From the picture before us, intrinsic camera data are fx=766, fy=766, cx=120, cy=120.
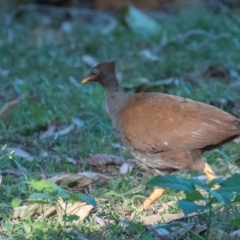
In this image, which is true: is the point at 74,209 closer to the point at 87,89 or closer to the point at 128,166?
the point at 128,166

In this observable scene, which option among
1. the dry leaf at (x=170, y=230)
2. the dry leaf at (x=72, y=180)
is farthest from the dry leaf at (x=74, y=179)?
the dry leaf at (x=170, y=230)

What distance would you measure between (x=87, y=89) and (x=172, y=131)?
3.20 m

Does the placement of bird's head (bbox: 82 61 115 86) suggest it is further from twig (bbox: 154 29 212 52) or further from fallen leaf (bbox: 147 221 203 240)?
twig (bbox: 154 29 212 52)

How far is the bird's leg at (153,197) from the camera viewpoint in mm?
4715

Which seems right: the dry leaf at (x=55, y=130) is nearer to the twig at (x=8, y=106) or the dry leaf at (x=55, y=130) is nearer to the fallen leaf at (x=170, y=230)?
the twig at (x=8, y=106)

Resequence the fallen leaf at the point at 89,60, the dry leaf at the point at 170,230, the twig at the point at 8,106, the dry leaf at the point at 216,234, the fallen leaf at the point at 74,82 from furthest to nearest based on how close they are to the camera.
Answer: the fallen leaf at the point at 89,60 → the fallen leaf at the point at 74,82 → the twig at the point at 8,106 → the dry leaf at the point at 170,230 → the dry leaf at the point at 216,234

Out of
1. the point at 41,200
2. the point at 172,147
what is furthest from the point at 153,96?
the point at 41,200

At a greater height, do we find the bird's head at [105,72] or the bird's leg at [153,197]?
the bird's head at [105,72]

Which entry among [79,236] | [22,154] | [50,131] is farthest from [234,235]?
[50,131]

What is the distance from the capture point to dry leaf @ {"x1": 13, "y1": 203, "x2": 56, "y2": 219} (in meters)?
4.41

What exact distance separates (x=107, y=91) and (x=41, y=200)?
119 centimetres

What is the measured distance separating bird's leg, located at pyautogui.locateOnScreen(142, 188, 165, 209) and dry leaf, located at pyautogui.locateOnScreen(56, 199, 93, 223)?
405 mm

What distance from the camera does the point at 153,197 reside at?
476 centimetres

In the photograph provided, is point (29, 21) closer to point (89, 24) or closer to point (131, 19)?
point (89, 24)
